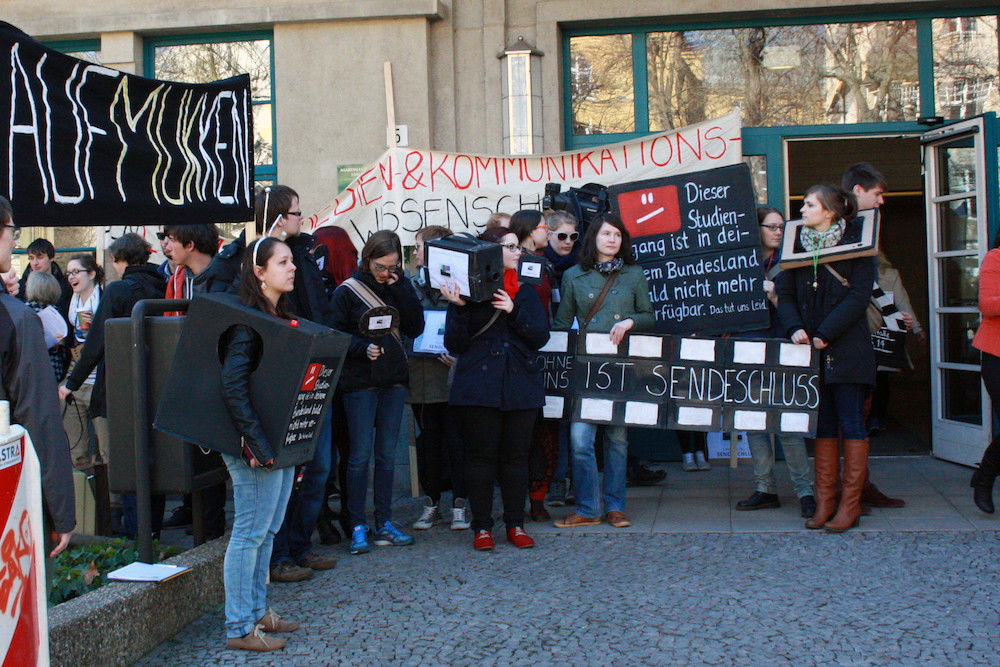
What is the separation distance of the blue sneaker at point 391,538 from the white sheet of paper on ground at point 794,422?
7.66 ft

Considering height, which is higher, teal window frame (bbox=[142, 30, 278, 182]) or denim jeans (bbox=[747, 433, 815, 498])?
teal window frame (bbox=[142, 30, 278, 182])

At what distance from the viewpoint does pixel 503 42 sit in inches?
348

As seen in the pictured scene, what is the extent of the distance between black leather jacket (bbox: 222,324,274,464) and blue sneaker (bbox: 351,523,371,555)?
1.80m

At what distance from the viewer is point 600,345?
257 inches

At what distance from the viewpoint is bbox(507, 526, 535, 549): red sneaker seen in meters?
5.88

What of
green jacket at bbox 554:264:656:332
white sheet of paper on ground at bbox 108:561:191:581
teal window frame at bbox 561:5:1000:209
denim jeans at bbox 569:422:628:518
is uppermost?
teal window frame at bbox 561:5:1000:209

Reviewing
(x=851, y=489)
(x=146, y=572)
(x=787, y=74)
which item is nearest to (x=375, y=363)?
(x=146, y=572)

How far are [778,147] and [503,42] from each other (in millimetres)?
2447

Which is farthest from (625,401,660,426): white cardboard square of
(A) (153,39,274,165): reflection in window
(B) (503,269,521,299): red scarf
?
(A) (153,39,274,165): reflection in window

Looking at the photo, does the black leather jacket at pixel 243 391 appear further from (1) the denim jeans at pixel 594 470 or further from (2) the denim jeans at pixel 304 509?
(1) the denim jeans at pixel 594 470

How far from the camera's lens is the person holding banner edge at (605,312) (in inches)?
250

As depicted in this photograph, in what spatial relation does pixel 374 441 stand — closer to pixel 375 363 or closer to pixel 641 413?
pixel 375 363

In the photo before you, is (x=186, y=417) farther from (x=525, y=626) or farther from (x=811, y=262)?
(x=811, y=262)

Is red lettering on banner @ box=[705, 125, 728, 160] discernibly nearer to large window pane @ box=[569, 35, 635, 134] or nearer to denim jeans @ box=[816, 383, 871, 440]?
large window pane @ box=[569, 35, 635, 134]
